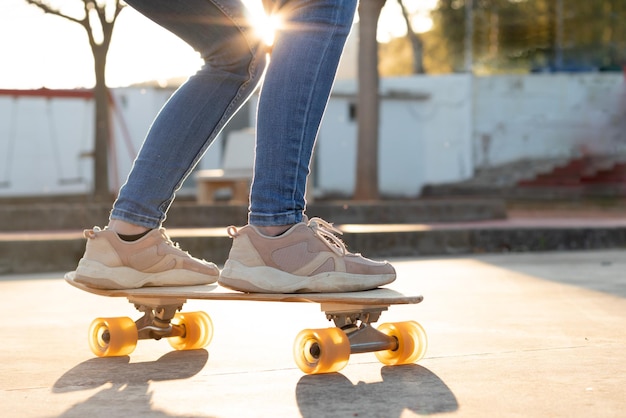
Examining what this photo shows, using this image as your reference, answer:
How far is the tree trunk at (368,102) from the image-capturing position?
1575cm

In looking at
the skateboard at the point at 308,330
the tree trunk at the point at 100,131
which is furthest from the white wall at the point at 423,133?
the skateboard at the point at 308,330

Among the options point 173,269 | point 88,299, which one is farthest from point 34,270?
point 173,269

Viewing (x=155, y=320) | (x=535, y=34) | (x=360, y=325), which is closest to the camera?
(x=360, y=325)

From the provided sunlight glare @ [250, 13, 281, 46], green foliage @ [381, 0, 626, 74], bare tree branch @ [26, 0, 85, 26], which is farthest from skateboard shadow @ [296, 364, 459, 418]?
green foliage @ [381, 0, 626, 74]

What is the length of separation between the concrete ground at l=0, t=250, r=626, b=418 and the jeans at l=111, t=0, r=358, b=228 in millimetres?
441

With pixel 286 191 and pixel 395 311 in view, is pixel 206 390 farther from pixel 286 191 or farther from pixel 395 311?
pixel 395 311

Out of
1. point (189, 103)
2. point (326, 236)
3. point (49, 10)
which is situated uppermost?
point (49, 10)

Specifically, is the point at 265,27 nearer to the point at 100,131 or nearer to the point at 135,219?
the point at 135,219

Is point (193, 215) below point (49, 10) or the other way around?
below

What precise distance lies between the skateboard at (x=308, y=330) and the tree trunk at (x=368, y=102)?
12.7 m

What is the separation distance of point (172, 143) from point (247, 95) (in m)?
0.26

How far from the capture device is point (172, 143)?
10.2 ft

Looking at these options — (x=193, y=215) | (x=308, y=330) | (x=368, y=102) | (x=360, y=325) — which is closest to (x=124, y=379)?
(x=308, y=330)

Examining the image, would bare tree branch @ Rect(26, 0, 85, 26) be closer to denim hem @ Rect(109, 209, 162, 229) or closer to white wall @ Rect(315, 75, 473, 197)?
white wall @ Rect(315, 75, 473, 197)
